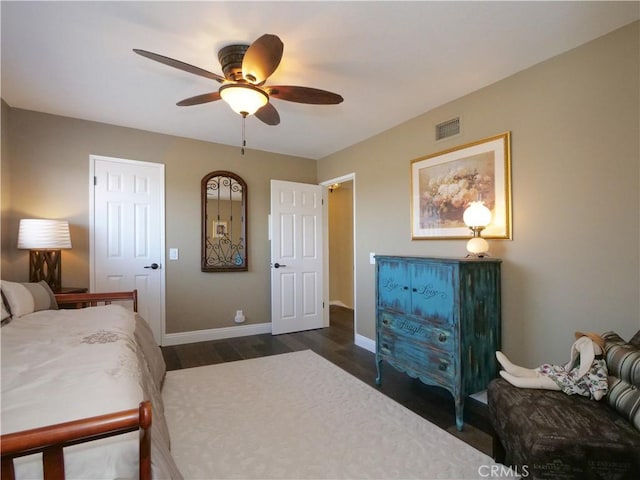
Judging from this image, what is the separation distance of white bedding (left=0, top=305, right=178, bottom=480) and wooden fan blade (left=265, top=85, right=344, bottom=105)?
1.80 meters

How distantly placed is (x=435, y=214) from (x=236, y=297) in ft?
8.96

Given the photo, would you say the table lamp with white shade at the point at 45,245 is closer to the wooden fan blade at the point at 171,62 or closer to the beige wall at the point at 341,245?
the wooden fan blade at the point at 171,62

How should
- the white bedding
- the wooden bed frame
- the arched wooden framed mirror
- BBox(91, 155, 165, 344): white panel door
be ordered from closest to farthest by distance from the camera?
the wooden bed frame → the white bedding → BBox(91, 155, 165, 344): white panel door → the arched wooden framed mirror

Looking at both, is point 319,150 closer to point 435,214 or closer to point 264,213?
point 264,213

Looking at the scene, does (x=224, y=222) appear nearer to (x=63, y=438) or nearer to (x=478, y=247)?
(x=478, y=247)

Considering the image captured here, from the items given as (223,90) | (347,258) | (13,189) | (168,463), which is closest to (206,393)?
(168,463)

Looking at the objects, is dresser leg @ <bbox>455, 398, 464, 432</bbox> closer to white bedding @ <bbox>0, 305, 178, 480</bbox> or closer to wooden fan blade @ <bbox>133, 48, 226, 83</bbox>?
white bedding @ <bbox>0, 305, 178, 480</bbox>

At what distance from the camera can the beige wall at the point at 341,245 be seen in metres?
6.29

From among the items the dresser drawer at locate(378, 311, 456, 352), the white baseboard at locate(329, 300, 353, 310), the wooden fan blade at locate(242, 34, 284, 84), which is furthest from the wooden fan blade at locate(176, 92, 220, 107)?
the white baseboard at locate(329, 300, 353, 310)

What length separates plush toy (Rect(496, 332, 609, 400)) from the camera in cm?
148

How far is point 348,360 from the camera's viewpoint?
3.38 meters

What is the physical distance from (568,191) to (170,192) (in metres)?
3.87

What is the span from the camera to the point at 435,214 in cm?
295

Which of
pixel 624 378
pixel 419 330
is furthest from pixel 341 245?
pixel 624 378
